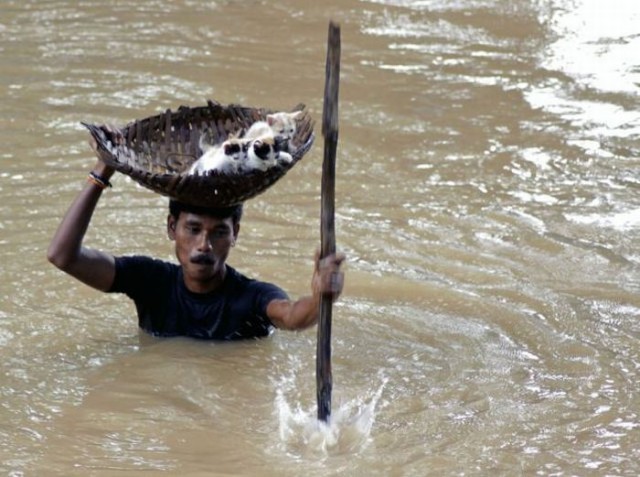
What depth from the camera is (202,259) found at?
4.71m

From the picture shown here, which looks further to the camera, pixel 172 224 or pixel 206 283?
pixel 206 283

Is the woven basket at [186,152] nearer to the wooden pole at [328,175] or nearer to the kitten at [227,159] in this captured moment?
the kitten at [227,159]

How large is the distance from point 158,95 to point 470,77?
6.59 ft

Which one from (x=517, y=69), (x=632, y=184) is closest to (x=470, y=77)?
(x=517, y=69)

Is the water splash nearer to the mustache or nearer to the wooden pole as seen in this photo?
the wooden pole

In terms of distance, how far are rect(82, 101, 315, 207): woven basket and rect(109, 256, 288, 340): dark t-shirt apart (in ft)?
1.25

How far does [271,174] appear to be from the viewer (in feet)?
14.9

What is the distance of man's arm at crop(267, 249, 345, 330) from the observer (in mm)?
3945

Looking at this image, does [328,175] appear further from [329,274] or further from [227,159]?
[227,159]

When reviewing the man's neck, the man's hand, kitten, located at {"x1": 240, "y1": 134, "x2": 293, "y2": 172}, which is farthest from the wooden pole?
the man's neck

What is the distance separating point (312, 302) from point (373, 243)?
166cm

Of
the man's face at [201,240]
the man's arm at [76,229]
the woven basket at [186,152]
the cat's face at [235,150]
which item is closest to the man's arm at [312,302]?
the man's face at [201,240]

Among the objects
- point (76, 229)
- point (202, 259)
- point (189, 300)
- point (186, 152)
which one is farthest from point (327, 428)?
point (186, 152)

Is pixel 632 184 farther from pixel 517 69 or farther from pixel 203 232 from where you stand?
pixel 203 232
